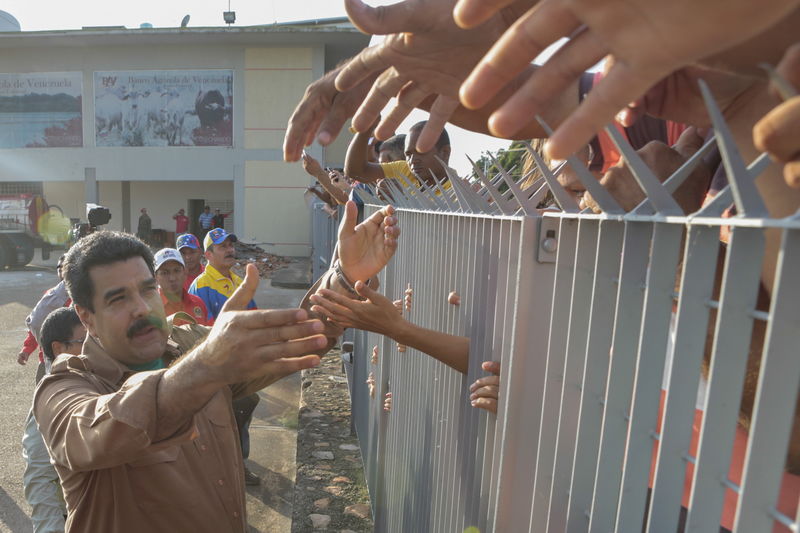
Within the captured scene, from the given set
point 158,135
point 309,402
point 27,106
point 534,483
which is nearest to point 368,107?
point 534,483

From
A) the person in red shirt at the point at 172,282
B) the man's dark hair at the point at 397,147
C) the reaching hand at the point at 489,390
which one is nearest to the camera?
the reaching hand at the point at 489,390

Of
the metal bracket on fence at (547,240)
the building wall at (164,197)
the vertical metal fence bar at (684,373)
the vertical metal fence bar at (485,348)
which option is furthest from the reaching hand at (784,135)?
the building wall at (164,197)

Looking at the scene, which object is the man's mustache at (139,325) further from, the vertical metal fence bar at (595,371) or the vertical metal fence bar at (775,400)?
the vertical metal fence bar at (775,400)

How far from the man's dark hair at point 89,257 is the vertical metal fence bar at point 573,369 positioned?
1.89 m

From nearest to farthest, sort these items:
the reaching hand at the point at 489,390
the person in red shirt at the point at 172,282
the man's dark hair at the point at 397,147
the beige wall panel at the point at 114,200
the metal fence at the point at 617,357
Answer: the metal fence at the point at 617,357 < the reaching hand at the point at 489,390 < the person in red shirt at the point at 172,282 < the man's dark hair at the point at 397,147 < the beige wall panel at the point at 114,200

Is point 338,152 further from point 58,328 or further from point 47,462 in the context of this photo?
point 47,462

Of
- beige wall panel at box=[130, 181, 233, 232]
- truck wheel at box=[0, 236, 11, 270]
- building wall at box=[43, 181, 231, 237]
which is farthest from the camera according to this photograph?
beige wall panel at box=[130, 181, 233, 232]

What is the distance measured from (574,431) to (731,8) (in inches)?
32.5

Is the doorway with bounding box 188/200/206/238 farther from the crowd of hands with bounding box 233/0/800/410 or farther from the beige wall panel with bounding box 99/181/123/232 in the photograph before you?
the crowd of hands with bounding box 233/0/800/410

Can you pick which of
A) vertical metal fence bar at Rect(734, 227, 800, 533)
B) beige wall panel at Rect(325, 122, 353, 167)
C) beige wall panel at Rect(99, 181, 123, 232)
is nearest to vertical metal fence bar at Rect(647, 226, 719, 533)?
vertical metal fence bar at Rect(734, 227, 800, 533)

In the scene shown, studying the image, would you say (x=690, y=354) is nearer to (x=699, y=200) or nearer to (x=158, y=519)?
(x=699, y=200)

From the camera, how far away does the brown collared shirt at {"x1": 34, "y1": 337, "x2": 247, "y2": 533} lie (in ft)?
4.99

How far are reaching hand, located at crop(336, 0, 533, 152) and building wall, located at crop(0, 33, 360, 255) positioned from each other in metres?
19.2

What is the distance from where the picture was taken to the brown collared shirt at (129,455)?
4.99 ft
